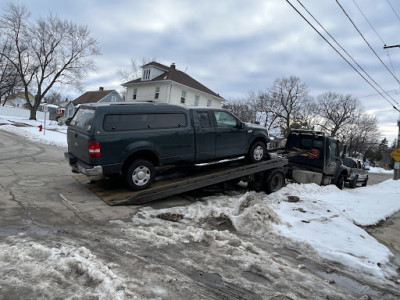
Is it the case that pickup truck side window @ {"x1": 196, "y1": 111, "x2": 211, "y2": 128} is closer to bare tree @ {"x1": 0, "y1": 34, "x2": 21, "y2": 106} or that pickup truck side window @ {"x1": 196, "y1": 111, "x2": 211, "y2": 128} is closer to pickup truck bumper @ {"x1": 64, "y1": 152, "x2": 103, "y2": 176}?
pickup truck bumper @ {"x1": 64, "y1": 152, "x2": 103, "y2": 176}

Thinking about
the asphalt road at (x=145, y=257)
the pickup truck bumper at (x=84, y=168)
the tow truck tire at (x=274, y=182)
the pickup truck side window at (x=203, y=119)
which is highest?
the pickup truck side window at (x=203, y=119)

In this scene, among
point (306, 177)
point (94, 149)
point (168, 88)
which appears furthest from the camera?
point (168, 88)

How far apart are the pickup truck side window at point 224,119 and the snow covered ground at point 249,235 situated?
2.01 m

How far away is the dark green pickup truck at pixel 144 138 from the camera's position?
19.4ft

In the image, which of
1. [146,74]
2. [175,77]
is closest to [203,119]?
[175,77]

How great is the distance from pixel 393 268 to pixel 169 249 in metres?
3.54

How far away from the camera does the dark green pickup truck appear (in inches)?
233

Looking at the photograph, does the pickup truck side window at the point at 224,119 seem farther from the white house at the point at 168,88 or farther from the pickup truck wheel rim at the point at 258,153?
the white house at the point at 168,88

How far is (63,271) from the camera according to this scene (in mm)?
3086

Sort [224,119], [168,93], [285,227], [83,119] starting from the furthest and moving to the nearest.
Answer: [168,93], [224,119], [83,119], [285,227]

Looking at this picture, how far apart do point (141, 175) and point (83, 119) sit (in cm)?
185

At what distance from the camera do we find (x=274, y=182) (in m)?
8.80

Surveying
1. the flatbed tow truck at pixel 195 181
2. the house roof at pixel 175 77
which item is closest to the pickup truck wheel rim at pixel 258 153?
the flatbed tow truck at pixel 195 181

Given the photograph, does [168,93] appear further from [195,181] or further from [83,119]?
[195,181]
